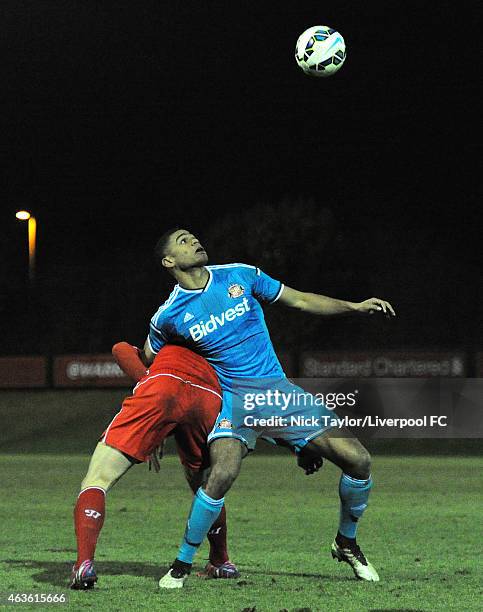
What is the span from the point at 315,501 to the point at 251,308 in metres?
7.01

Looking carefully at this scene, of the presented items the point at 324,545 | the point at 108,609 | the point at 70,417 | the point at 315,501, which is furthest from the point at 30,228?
the point at 108,609

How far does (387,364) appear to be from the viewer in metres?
30.6

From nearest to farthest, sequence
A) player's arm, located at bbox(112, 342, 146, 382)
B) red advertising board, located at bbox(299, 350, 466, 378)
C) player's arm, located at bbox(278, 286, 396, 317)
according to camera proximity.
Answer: player's arm, located at bbox(278, 286, 396, 317) → player's arm, located at bbox(112, 342, 146, 382) → red advertising board, located at bbox(299, 350, 466, 378)

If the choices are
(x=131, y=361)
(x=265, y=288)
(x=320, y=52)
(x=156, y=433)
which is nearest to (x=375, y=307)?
(x=265, y=288)

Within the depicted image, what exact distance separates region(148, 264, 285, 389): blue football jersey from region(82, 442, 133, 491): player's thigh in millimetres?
862

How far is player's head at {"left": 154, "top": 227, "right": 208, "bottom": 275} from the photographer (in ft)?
26.0

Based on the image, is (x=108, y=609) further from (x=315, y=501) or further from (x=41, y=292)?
(x=41, y=292)

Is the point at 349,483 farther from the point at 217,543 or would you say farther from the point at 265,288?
the point at 265,288

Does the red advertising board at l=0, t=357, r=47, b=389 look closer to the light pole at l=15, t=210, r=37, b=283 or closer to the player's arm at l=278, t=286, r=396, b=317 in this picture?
the light pole at l=15, t=210, r=37, b=283

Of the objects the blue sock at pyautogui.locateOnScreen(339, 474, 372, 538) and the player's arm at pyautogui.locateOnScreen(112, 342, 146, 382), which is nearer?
the blue sock at pyautogui.locateOnScreen(339, 474, 372, 538)

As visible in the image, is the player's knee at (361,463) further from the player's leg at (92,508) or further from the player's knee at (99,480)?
the player's knee at (99,480)

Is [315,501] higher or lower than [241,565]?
lower

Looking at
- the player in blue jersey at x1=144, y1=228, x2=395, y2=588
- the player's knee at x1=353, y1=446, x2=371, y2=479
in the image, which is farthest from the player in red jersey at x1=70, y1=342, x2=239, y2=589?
the player's knee at x1=353, y1=446, x2=371, y2=479

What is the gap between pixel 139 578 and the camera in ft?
25.7
